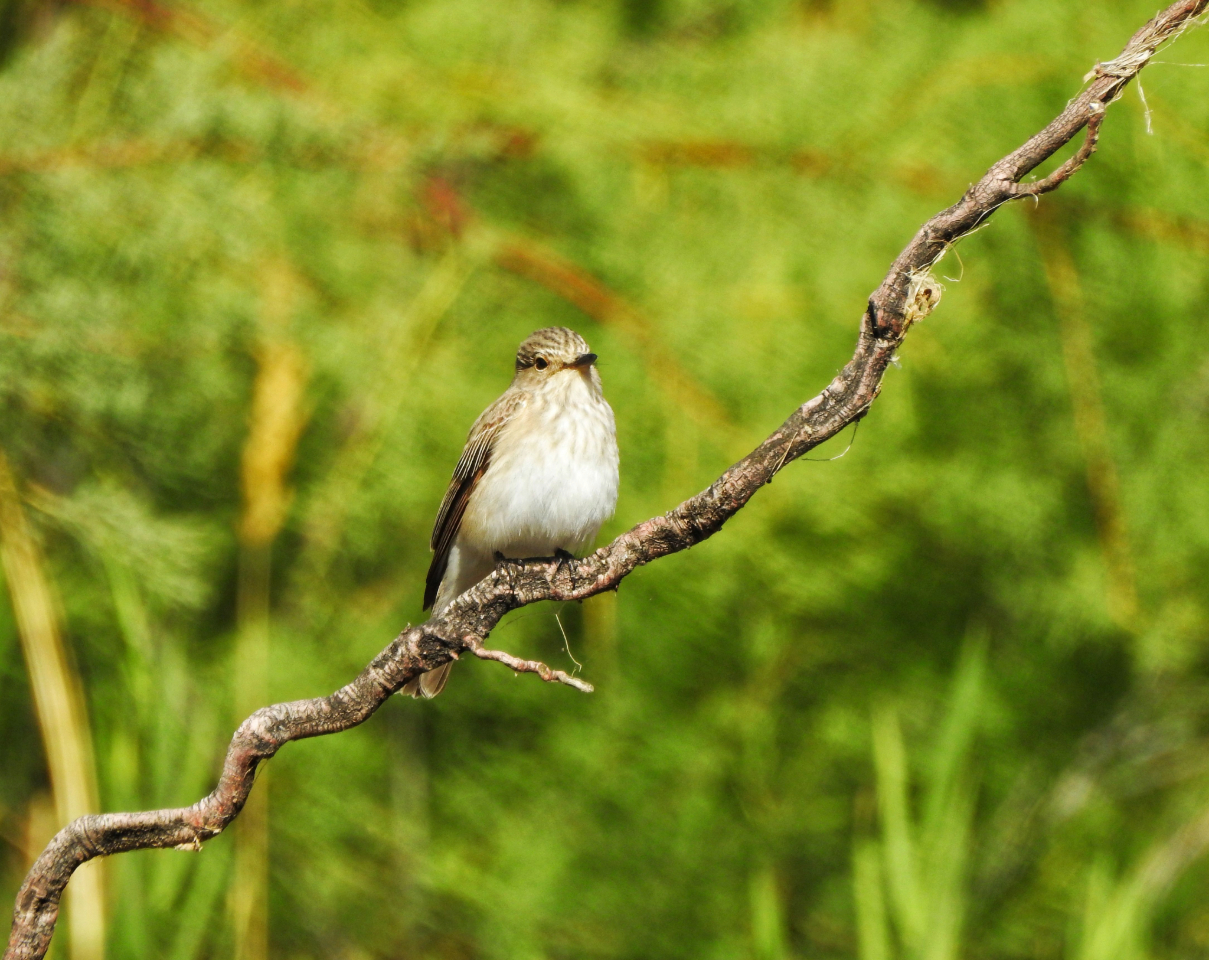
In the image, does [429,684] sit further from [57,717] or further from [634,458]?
[634,458]

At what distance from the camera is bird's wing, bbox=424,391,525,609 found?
263cm

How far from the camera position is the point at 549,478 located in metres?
2.46

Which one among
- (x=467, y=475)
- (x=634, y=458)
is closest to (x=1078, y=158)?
(x=467, y=475)

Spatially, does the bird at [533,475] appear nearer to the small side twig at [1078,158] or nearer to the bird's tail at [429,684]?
the bird's tail at [429,684]

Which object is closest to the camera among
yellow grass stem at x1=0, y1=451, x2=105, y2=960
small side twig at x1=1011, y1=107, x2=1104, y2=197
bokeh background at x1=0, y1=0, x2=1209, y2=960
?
small side twig at x1=1011, y1=107, x2=1104, y2=197

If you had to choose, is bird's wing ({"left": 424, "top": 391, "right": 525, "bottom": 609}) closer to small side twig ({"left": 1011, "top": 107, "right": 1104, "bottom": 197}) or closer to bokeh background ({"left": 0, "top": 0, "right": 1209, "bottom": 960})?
bokeh background ({"left": 0, "top": 0, "right": 1209, "bottom": 960})

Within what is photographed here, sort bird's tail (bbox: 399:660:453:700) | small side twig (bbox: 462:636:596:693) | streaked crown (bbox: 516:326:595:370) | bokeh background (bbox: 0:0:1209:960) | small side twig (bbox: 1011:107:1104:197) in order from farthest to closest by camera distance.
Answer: bokeh background (bbox: 0:0:1209:960)
streaked crown (bbox: 516:326:595:370)
bird's tail (bbox: 399:660:453:700)
small side twig (bbox: 462:636:596:693)
small side twig (bbox: 1011:107:1104:197)

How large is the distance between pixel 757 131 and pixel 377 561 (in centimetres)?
183

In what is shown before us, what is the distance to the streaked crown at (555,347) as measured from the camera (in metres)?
2.62

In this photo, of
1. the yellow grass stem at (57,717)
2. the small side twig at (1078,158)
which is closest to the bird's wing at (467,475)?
the yellow grass stem at (57,717)

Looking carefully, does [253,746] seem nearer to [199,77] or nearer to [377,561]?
[199,77]

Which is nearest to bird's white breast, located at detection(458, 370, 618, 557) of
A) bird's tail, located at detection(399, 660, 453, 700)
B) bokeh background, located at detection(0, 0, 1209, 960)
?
bird's tail, located at detection(399, 660, 453, 700)

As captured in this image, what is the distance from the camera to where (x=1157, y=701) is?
4.18 m

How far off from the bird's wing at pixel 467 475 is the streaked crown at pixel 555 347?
99 mm
